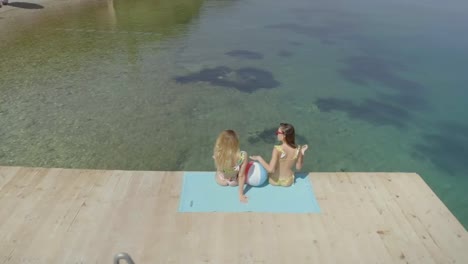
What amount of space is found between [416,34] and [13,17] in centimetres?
2831

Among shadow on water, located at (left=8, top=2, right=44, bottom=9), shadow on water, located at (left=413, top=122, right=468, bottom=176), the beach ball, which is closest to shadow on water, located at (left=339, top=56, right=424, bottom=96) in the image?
shadow on water, located at (left=413, top=122, right=468, bottom=176)

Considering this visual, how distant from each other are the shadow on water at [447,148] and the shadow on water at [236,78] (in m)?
6.94

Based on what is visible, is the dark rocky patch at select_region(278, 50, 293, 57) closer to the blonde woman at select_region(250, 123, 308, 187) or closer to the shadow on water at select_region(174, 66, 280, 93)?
the shadow on water at select_region(174, 66, 280, 93)

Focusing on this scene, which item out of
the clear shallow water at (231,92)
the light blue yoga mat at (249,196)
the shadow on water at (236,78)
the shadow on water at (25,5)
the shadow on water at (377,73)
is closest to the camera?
the light blue yoga mat at (249,196)

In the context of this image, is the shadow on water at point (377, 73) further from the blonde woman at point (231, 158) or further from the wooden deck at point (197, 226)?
the blonde woman at point (231, 158)

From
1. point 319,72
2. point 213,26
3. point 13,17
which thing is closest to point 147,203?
point 319,72

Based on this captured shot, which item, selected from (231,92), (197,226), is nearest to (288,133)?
(197,226)

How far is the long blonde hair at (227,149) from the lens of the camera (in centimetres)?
705

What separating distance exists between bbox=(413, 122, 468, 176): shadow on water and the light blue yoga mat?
6.63 meters

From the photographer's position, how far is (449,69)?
19266 millimetres

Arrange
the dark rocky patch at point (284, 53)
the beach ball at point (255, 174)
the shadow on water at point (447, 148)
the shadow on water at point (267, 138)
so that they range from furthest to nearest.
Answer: the dark rocky patch at point (284, 53)
the shadow on water at point (267, 138)
the shadow on water at point (447, 148)
the beach ball at point (255, 174)

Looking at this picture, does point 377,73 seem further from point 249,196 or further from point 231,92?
point 249,196

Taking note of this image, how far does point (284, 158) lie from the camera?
7.37 meters

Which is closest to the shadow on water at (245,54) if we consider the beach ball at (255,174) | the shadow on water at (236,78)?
the shadow on water at (236,78)
